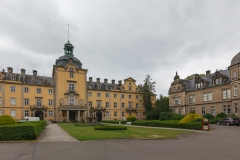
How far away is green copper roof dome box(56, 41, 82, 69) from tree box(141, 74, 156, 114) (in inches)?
870

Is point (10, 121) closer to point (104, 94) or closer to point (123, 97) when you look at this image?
point (104, 94)

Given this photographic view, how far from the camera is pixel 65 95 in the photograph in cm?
5575

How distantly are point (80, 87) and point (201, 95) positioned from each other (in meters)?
33.7

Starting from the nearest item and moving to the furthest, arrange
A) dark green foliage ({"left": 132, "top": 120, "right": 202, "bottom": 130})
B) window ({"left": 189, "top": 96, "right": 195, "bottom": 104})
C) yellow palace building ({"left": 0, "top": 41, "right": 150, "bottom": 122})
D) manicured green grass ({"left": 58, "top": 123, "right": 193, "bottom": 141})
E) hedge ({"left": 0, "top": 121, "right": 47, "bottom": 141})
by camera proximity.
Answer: hedge ({"left": 0, "top": 121, "right": 47, "bottom": 141}), manicured green grass ({"left": 58, "top": 123, "right": 193, "bottom": 141}), dark green foliage ({"left": 132, "top": 120, "right": 202, "bottom": 130}), yellow palace building ({"left": 0, "top": 41, "right": 150, "bottom": 122}), window ({"left": 189, "top": 96, "right": 195, "bottom": 104})

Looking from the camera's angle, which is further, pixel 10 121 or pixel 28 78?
pixel 28 78

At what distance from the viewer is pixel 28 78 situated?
54094 millimetres

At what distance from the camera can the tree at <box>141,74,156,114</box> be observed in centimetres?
6319

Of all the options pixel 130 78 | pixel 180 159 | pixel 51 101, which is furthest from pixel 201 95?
pixel 180 159

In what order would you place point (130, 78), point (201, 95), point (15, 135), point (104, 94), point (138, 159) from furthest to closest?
point (130, 78)
point (104, 94)
point (201, 95)
point (15, 135)
point (138, 159)

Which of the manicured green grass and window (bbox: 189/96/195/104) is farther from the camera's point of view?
window (bbox: 189/96/195/104)

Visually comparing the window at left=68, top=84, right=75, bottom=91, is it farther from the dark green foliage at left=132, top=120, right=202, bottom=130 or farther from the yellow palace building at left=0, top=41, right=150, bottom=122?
the dark green foliage at left=132, top=120, right=202, bottom=130

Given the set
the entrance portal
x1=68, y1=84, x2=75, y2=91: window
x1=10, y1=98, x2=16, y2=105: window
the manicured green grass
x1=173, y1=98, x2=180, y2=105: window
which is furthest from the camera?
x1=68, y1=84, x2=75, y2=91: window

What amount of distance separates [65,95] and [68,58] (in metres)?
11.5

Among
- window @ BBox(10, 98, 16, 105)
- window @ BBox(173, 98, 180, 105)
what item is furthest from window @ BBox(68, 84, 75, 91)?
window @ BBox(173, 98, 180, 105)
